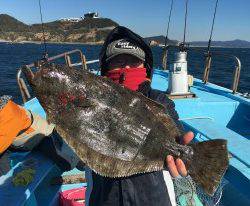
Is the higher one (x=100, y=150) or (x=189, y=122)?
(x=100, y=150)

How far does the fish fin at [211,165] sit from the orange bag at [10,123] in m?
2.57

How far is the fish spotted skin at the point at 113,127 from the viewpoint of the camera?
268 centimetres

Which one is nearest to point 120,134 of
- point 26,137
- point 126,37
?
point 126,37

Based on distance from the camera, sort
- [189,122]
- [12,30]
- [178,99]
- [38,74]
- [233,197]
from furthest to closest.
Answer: [12,30] < [178,99] < [189,122] < [233,197] < [38,74]

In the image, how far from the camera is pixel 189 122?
20.2 feet

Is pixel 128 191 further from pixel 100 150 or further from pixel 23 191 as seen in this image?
pixel 23 191

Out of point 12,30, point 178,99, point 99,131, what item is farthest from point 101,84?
point 12,30

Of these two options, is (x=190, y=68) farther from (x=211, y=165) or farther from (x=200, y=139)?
(x=211, y=165)

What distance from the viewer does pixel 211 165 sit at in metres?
2.64

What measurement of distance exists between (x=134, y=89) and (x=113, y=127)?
410 mm

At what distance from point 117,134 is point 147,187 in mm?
501

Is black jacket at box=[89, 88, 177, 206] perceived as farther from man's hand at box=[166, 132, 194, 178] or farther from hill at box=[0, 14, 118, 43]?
hill at box=[0, 14, 118, 43]

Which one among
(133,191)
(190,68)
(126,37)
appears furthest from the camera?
(190,68)

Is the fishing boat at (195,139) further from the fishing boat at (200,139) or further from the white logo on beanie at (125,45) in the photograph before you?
the white logo on beanie at (125,45)
